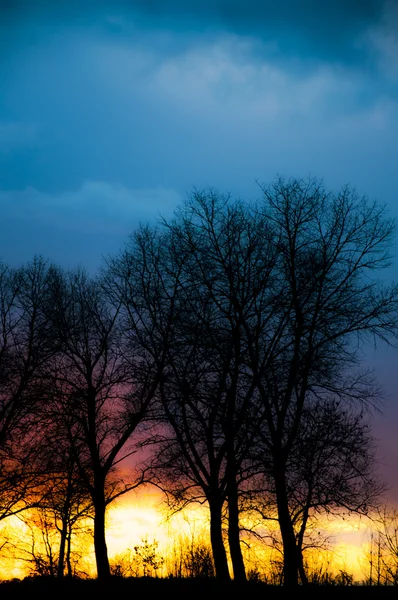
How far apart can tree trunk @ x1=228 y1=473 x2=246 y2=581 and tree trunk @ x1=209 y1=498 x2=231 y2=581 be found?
433 mm

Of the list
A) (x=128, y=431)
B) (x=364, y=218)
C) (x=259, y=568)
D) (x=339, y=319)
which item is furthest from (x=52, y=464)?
(x=364, y=218)

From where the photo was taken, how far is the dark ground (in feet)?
56.1

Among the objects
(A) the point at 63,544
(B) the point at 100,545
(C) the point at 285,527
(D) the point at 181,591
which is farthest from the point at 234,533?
(A) the point at 63,544

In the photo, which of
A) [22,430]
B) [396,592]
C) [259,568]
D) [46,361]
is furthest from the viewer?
[46,361]

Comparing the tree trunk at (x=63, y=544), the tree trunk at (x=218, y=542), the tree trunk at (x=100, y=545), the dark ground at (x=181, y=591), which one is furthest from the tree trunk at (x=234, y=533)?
the tree trunk at (x=63, y=544)

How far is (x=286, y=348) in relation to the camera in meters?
21.5

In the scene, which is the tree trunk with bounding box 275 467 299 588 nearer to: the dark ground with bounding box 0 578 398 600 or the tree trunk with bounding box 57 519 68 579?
the dark ground with bounding box 0 578 398 600

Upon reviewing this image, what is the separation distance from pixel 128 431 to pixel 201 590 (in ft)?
26.7

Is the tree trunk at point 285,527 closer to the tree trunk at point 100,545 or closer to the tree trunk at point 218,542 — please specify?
the tree trunk at point 218,542

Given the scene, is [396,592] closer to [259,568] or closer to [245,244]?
[259,568]

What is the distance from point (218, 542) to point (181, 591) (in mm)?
3710

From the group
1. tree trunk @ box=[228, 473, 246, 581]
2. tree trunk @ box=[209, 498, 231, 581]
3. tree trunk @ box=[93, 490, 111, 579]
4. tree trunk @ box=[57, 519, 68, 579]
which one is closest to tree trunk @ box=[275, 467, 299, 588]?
tree trunk @ box=[228, 473, 246, 581]

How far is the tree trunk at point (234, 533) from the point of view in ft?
69.2

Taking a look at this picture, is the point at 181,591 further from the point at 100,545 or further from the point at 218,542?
the point at 100,545
